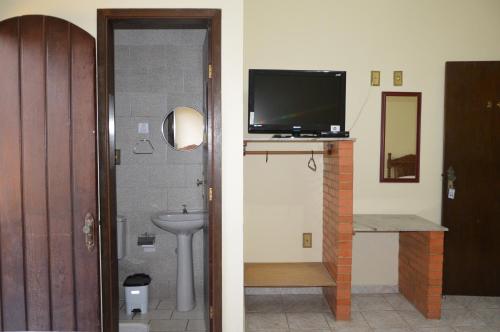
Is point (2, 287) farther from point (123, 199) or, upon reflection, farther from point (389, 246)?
point (389, 246)

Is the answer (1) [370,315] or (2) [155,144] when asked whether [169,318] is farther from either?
(1) [370,315]

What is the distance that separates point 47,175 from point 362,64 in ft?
8.74

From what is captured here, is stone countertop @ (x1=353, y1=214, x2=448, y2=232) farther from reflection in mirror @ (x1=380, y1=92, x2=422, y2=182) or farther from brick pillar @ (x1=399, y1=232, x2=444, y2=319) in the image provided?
reflection in mirror @ (x1=380, y1=92, x2=422, y2=182)

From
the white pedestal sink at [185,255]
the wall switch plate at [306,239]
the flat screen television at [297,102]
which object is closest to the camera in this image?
the flat screen television at [297,102]

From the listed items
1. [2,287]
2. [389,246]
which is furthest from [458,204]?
[2,287]

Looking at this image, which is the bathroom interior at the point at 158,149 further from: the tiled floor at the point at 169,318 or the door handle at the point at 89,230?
the door handle at the point at 89,230

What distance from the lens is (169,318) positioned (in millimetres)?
3031

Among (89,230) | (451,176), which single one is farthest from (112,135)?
(451,176)

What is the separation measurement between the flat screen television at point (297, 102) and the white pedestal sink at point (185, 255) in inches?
37.9

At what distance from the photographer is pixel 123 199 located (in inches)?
132

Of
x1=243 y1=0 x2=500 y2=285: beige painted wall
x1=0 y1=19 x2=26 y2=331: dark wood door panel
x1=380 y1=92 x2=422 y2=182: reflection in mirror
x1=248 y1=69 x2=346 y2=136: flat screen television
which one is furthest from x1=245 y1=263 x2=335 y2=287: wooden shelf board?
x1=0 y1=19 x2=26 y2=331: dark wood door panel

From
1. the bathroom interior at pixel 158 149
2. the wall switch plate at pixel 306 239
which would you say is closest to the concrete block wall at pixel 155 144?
the bathroom interior at pixel 158 149

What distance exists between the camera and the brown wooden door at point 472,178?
320 centimetres

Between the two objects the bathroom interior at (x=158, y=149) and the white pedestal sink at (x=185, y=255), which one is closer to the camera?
the white pedestal sink at (x=185, y=255)
